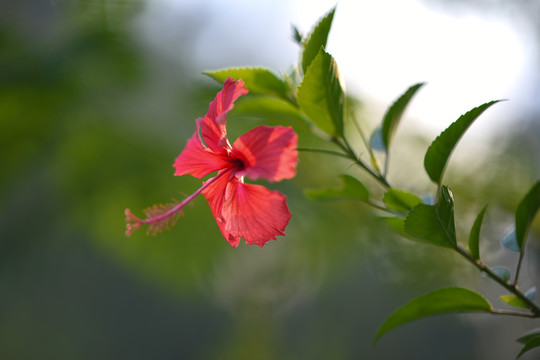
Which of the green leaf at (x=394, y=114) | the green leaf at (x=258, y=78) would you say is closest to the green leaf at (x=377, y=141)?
the green leaf at (x=394, y=114)

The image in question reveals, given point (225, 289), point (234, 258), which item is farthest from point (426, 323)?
point (234, 258)

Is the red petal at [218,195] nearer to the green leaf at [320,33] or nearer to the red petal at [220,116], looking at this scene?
the red petal at [220,116]

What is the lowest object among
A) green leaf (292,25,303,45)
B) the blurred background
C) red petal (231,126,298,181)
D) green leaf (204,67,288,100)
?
the blurred background

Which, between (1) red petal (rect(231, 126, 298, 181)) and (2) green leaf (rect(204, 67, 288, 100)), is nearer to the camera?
(1) red petal (rect(231, 126, 298, 181))

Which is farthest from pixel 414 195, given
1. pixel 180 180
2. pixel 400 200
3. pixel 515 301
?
pixel 180 180

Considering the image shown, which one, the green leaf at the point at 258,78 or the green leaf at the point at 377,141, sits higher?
the green leaf at the point at 258,78

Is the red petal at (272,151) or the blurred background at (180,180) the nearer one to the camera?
the red petal at (272,151)

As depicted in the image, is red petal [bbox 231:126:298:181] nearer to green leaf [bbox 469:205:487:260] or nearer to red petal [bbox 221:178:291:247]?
red petal [bbox 221:178:291:247]

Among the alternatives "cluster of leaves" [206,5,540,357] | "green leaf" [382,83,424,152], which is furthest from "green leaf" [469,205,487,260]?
"green leaf" [382,83,424,152]
